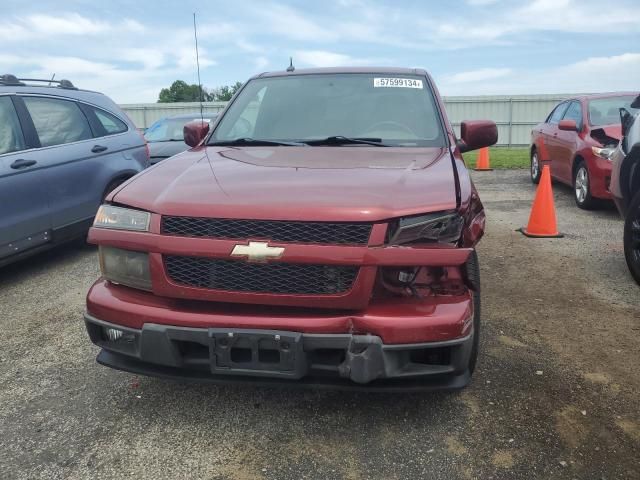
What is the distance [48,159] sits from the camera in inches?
191

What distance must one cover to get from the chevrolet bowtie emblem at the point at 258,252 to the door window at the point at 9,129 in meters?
3.37

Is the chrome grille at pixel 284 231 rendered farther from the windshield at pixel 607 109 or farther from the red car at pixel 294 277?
the windshield at pixel 607 109

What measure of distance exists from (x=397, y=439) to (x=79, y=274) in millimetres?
3626

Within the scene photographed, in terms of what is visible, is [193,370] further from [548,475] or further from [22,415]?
[548,475]

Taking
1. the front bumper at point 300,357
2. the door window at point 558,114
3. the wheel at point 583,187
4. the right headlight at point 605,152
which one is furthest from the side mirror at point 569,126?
the front bumper at point 300,357

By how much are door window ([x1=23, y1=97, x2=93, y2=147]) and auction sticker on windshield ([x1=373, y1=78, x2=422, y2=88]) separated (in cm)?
312

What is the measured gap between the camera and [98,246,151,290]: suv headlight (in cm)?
233

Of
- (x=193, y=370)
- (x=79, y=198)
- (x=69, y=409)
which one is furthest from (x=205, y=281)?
(x=79, y=198)

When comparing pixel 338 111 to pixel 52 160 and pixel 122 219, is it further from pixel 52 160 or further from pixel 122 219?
pixel 52 160

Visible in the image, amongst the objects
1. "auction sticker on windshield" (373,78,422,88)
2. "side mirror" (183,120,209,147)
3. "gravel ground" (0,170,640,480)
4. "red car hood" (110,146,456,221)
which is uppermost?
"auction sticker on windshield" (373,78,422,88)

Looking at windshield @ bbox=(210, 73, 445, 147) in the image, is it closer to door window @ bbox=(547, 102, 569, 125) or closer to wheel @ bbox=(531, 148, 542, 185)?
door window @ bbox=(547, 102, 569, 125)

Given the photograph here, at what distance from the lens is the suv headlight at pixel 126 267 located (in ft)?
7.64

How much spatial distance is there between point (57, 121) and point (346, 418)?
4.16 meters

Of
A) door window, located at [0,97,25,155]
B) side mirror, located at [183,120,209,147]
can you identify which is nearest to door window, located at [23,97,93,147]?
door window, located at [0,97,25,155]
